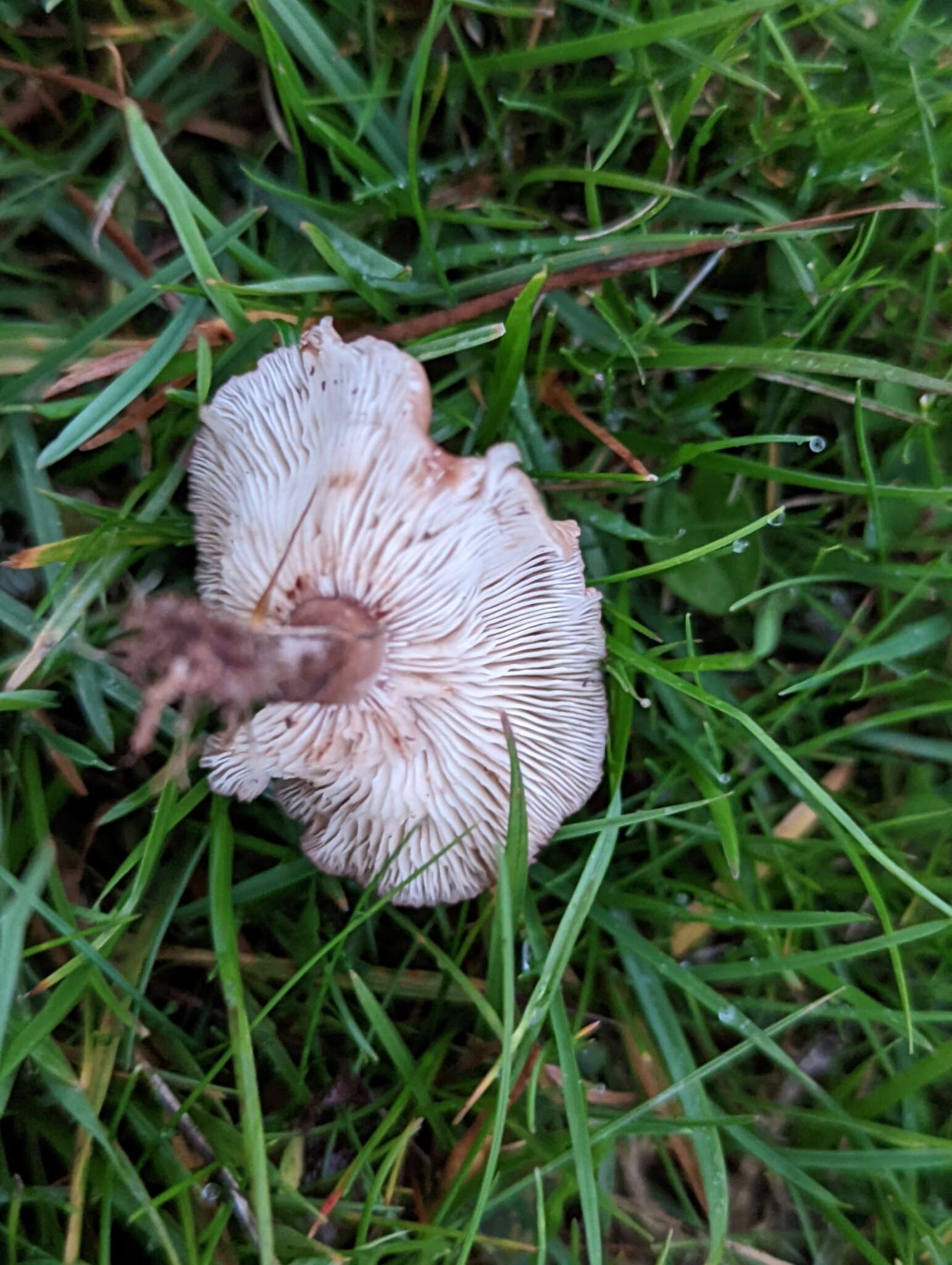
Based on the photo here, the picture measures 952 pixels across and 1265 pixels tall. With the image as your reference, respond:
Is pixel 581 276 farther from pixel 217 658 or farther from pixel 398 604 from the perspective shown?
pixel 217 658

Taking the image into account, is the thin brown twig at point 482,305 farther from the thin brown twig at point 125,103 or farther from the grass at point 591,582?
the thin brown twig at point 125,103

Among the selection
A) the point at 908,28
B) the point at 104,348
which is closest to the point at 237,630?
the point at 104,348

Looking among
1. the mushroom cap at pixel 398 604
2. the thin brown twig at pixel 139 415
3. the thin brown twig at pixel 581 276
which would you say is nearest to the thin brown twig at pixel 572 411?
the thin brown twig at pixel 581 276

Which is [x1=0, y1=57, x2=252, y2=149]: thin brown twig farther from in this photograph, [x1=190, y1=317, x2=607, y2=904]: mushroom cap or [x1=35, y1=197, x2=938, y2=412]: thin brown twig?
[x1=190, y1=317, x2=607, y2=904]: mushroom cap

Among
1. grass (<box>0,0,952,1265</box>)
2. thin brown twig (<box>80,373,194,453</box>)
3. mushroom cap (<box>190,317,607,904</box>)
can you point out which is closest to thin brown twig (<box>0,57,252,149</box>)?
grass (<box>0,0,952,1265</box>)

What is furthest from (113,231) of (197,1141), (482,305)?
(197,1141)
